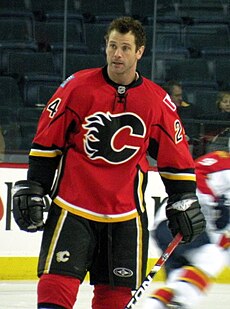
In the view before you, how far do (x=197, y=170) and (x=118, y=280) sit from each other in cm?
115

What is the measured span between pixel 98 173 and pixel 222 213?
1205 millimetres

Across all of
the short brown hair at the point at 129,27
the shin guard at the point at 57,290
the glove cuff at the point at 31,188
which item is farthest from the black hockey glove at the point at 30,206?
the short brown hair at the point at 129,27

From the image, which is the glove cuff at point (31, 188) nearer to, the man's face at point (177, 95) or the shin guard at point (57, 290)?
the shin guard at point (57, 290)

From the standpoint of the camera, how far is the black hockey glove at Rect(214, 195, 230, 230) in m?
4.79

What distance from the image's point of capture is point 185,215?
12.8 ft

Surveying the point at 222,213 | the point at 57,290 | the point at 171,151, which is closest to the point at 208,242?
the point at 222,213

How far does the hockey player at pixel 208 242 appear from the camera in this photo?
15.1 feet

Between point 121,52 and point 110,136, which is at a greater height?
point 121,52

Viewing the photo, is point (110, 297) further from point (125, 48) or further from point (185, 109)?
point (185, 109)

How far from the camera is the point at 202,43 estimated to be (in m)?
8.54

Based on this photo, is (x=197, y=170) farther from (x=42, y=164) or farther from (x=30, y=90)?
(x=30, y=90)

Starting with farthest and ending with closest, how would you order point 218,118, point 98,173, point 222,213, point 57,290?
point 218,118 → point 222,213 → point 98,173 → point 57,290

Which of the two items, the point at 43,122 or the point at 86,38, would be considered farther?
the point at 86,38

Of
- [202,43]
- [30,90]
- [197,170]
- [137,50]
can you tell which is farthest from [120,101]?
[202,43]
